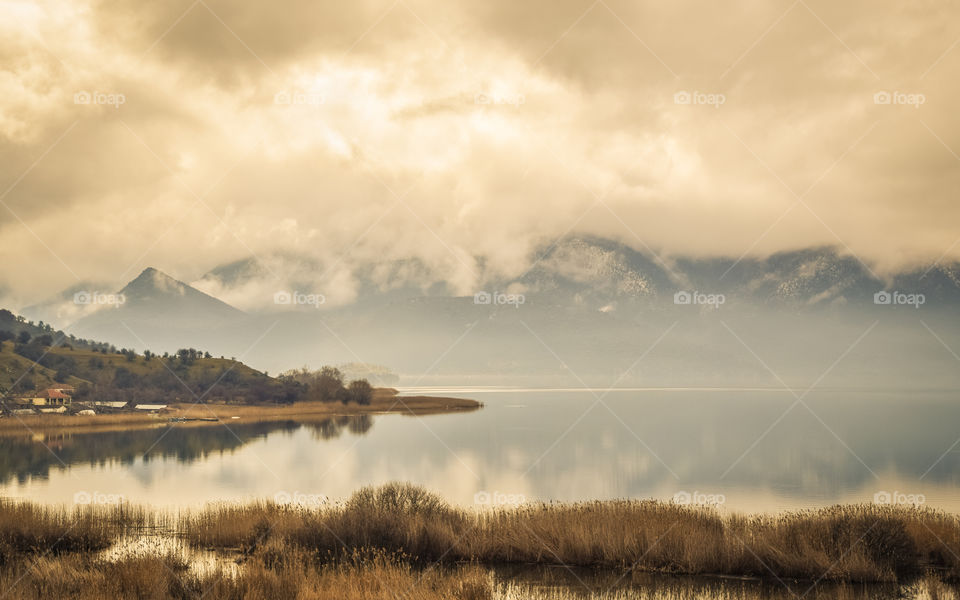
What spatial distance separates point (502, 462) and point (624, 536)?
→ 41.6m

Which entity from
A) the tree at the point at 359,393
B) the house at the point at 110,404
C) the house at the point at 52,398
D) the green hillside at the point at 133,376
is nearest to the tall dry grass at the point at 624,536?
the house at the point at 110,404

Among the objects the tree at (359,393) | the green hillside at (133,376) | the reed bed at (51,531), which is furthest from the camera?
the tree at (359,393)

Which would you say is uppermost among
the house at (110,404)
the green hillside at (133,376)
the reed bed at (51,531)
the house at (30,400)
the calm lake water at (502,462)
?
the green hillside at (133,376)

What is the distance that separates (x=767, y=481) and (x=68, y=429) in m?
82.0

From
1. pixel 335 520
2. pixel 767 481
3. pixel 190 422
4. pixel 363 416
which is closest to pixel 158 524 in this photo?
pixel 335 520


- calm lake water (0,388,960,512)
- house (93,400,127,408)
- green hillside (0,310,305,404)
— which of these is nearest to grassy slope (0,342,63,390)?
green hillside (0,310,305,404)

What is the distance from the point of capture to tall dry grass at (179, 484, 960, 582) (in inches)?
876

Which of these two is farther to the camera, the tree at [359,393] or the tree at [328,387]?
the tree at [359,393]

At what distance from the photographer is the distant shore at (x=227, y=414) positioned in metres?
92.9

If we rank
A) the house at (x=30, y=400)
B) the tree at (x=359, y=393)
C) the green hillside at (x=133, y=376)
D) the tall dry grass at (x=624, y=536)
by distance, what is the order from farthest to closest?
the tree at (x=359, y=393) < the green hillside at (x=133, y=376) < the house at (x=30, y=400) < the tall dry grass at (x=624, y=536)

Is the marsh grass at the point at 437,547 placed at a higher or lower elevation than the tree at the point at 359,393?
Answer: lower

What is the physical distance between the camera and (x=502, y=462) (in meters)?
65.1

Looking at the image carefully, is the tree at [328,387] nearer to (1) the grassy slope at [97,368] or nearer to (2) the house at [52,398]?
(1) the grassy slope at [97,368]

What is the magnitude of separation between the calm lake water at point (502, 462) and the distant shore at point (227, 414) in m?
6.20
